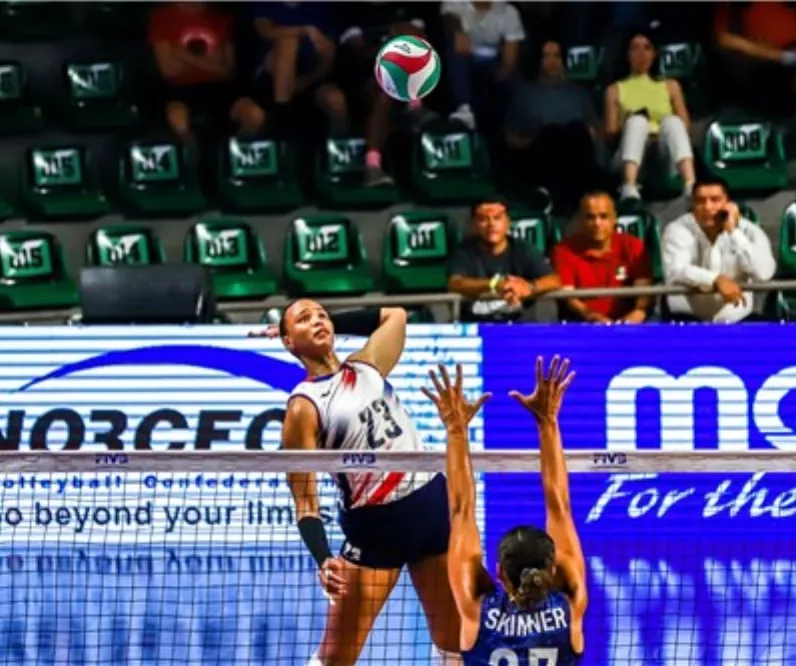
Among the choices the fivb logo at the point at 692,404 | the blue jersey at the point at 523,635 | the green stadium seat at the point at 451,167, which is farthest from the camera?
the green stadium seat at the point at 451,167

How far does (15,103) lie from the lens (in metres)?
18.0

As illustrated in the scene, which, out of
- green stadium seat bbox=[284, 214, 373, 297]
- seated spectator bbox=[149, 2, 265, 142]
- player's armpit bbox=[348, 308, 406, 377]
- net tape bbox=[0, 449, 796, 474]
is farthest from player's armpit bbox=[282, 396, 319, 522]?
seated spectator bbox=[149, 2, 265, 142]

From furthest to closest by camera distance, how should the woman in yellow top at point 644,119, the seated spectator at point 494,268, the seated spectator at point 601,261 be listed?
the woman in yellow top at point 644,119 < the seated spectator at point 601,261 < the seated spectator at point 494,268

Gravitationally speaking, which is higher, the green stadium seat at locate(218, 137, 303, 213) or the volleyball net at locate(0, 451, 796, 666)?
the green stadium seat at locate(218, 137, 303, 213)

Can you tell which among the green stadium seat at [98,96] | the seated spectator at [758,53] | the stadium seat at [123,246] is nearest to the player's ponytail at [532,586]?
the stadium seat at [123,246]

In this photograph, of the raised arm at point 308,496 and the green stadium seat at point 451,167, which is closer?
the raised arm at point 308,496

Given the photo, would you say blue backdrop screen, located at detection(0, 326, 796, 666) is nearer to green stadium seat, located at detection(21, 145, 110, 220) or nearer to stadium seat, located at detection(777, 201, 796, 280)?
stadium seat, located at detection(777, 201, 796, 280)

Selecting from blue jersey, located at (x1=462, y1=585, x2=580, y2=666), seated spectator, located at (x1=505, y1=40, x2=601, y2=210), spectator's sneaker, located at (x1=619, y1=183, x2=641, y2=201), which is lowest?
blue jersey, located at (x1=462, y1=585, x2=580, y2=666)

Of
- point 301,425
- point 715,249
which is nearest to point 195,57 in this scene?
point 715,249

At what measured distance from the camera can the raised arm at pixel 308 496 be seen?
1093 cm

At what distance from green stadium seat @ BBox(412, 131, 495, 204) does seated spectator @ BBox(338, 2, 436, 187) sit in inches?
10.6

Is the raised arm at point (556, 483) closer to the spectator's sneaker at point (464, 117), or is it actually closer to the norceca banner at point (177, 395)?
the norceca banner at point (177, 395)

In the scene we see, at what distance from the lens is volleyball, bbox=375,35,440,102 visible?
13273 mm

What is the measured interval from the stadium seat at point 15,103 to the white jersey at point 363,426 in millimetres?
7262
